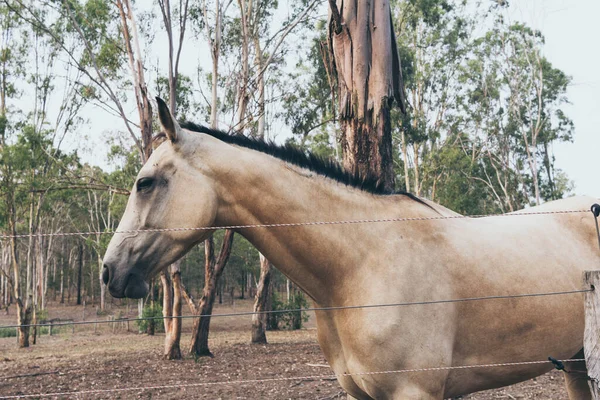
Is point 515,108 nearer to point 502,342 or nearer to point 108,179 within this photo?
point 108,179

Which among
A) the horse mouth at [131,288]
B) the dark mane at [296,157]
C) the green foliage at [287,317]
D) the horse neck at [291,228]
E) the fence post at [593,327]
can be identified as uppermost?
the dark mane at [296,157]

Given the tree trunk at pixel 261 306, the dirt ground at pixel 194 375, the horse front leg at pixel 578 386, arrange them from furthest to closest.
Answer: the tree trunk at pixel 261 306, the dirt ground at pixel 194 375, the horse front leg at pixel 578 386

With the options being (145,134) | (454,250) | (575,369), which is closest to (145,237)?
(454,250)

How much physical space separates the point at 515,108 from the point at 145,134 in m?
24.2

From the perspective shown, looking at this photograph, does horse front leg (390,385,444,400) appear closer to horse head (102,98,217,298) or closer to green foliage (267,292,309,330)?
horse head (102,98,217,298)

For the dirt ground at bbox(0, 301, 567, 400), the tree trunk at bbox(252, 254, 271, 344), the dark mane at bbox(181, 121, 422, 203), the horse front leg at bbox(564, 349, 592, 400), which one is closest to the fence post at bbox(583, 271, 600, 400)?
the dark mane at bbox(181, 121, 422, 203)

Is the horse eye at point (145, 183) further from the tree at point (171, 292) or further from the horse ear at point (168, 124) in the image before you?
the tree at point (171, 292)

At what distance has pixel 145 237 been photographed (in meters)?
2.46

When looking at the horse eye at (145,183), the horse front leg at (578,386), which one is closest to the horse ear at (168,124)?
the horse eye at (145,183)

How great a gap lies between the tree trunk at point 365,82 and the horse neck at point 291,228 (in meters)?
2.05

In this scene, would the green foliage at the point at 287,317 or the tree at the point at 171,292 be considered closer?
the tree at the point at 171,292

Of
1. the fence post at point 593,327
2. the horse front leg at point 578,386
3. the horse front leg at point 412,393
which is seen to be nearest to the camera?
the fence post at point 593,327

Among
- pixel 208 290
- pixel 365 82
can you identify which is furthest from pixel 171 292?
pixel 365 82

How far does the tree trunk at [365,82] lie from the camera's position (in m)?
4.70
